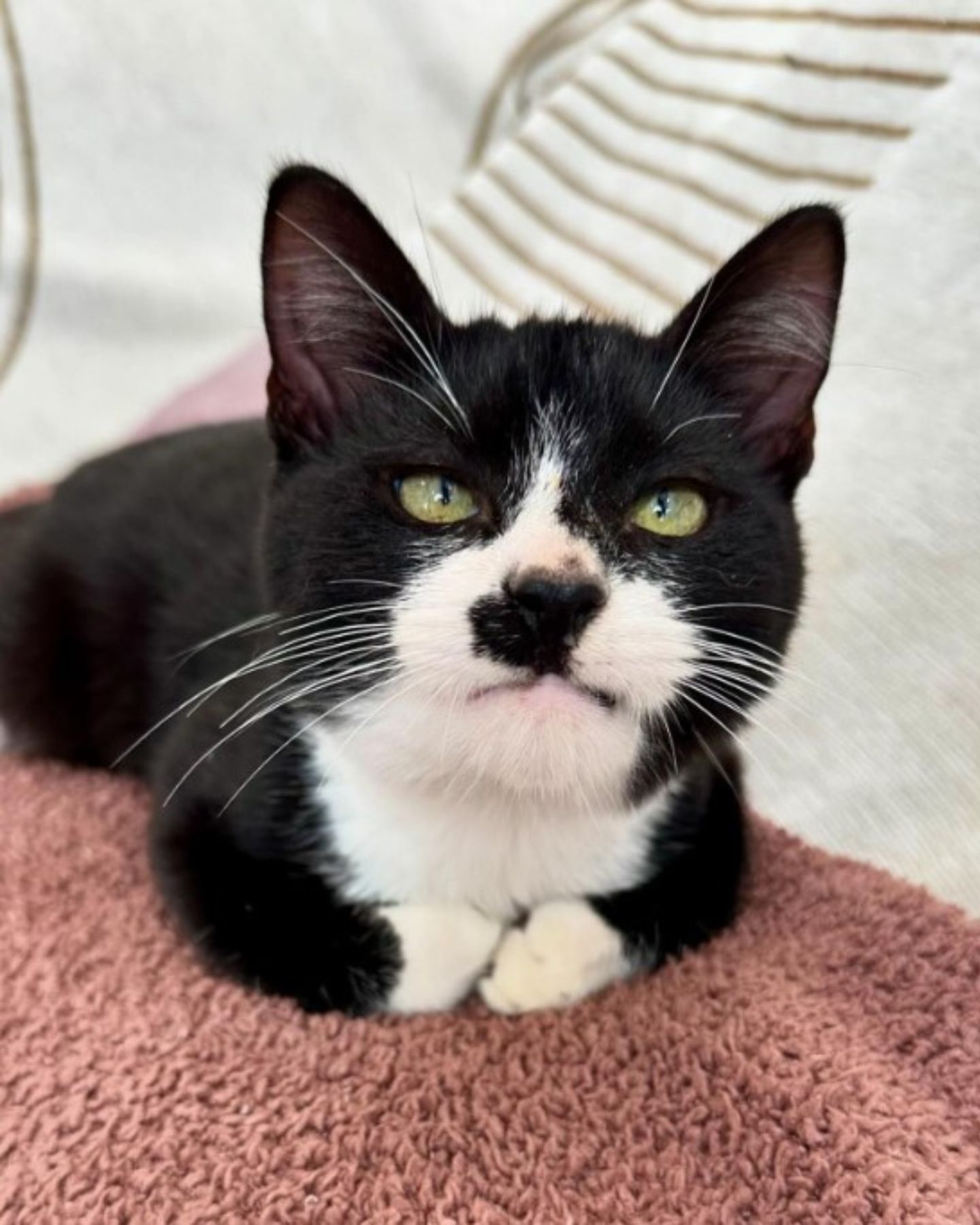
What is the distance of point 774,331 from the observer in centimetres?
93

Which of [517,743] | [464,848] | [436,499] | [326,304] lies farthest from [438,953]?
[326,304]

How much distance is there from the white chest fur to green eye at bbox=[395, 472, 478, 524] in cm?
23

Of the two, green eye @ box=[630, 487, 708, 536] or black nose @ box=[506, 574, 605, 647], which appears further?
green eye @ box=[630, 487, 708, 536]

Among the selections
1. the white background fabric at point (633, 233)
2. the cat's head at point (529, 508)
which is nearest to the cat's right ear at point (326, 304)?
the cat's head at point (529, 508)

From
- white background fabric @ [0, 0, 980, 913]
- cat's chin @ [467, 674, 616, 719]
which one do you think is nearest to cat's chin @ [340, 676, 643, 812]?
cat's chin @ [467, 674, 616, 719]

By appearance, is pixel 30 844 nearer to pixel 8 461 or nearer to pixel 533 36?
pixel 8 461

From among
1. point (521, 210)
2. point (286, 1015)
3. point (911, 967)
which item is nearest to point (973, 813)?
point (911, 967)

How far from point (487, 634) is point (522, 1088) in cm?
35

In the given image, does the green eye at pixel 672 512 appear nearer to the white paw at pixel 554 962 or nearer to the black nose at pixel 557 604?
the black nose at pixel 557 604

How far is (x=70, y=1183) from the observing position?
76 cm

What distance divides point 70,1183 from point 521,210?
1.61 metres

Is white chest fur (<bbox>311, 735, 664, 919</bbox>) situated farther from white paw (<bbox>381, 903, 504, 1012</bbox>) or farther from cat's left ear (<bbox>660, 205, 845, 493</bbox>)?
cat's left ear (<bbox>660, 205, 845, 493</bbox>)

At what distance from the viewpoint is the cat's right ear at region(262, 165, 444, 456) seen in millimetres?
854

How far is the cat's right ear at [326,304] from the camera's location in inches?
33.6
